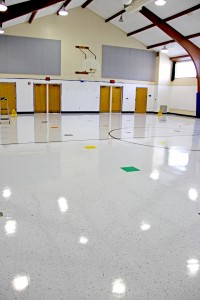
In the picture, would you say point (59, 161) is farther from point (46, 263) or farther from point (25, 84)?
point (25, 84)

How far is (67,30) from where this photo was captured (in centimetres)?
1409

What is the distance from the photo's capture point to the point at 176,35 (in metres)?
12.6

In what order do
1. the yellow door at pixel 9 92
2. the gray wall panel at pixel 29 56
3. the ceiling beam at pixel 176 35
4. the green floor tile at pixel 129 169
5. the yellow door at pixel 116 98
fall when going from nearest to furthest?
the green floor tile at pixel 129 169
the ceiling beam at pixel 176 35
the gray wall panel at pixel 29 56
the yellow door at pixel 9 92
the yellow door at pixel 116 98

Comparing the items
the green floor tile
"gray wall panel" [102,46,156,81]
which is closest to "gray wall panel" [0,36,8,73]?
"gray wall panel" [102,46,156,81]

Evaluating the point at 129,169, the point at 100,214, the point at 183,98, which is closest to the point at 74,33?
the point at 183,98

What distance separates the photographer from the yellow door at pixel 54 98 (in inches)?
576

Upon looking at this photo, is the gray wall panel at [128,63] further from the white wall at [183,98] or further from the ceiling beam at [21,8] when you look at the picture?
the ceiling beam at [21,8]

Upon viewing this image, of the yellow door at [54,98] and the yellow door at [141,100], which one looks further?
the yellow door at [141,100]

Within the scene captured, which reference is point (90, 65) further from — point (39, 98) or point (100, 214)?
point (100, 214)

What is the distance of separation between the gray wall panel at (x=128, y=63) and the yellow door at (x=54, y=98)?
2.80 m

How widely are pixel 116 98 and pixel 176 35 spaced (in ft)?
16.4

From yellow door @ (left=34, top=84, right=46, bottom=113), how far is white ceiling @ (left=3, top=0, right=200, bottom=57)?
3196 millimetres

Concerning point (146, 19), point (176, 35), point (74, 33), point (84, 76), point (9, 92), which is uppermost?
point (146, 19)

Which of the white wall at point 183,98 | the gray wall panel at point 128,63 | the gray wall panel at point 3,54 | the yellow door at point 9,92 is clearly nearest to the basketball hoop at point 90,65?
the gray wall panel at point 128,63
